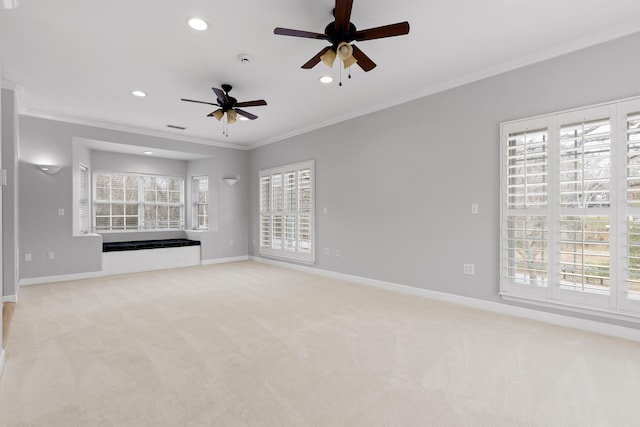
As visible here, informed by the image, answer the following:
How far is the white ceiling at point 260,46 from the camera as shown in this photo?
2.64 m

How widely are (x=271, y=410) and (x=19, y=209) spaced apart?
18.2 ft

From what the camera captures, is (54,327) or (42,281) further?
(42,281)

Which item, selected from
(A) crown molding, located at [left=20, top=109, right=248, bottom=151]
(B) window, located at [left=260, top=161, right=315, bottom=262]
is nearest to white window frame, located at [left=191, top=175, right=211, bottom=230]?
(A) crown molding, located at [left=20, top=109, right=248, bottom=151]

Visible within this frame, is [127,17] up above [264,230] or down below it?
above

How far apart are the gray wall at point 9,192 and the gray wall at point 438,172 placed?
4.37 meters

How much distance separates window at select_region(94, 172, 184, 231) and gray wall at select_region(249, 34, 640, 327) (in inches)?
158

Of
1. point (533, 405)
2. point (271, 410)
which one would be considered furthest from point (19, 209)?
point (533, 405)

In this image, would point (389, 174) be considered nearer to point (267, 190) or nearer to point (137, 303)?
point (267, 190)

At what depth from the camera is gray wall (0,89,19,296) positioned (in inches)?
156

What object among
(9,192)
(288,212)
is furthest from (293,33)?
(288,212)

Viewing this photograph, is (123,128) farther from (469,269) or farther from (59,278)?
(469,269)

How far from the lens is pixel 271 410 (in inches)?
73.5

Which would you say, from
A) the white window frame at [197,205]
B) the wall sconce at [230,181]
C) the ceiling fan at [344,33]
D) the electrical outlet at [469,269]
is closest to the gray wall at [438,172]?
the electrical outlet at [469,269]

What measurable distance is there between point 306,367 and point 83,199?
614cm
